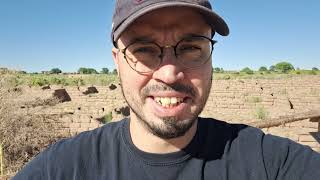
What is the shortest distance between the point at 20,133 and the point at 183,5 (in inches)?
377

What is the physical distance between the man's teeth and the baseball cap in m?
0.31

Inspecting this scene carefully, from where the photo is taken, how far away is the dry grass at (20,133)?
32.2 ft

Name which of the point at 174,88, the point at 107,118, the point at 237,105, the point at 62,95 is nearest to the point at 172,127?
the point at 174,88

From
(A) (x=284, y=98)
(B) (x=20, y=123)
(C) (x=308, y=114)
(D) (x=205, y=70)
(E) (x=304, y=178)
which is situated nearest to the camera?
(E) (x=304, y=178)

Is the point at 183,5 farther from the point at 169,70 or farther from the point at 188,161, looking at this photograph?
the point at 188,161

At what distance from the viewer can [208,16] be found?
1.70 metres

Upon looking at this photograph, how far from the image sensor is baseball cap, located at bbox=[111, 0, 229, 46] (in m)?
1.61

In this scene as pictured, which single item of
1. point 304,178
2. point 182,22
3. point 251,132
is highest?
point 182,22

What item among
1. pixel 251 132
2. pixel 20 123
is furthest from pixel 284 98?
pixel 251 132

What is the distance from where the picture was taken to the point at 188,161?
170 cm

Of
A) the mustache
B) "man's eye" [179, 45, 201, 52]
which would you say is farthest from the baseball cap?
the mustache

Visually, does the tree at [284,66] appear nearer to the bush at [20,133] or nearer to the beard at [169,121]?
the bush at [20,133]

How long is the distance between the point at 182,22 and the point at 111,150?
62cm

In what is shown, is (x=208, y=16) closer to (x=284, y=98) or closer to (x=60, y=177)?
(x=60, y=177)
